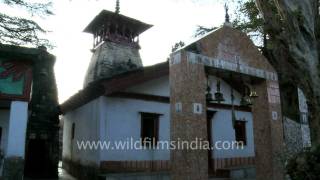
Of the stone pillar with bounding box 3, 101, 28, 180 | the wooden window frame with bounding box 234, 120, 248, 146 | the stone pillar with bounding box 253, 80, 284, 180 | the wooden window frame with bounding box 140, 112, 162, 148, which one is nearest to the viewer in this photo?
the stone pillar with bounding box 253, 80, 284, 180

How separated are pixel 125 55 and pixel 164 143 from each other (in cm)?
821

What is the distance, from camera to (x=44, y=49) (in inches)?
366

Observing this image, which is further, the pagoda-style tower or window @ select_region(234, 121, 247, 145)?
the pagoda-style tower

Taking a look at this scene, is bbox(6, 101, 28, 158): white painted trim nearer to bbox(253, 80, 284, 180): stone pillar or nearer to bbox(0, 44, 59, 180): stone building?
bbox(0, 44, 59, 180): stone building

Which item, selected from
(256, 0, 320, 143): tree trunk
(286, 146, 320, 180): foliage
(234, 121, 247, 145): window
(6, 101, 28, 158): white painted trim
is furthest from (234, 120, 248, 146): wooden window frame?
(6, 101, 28, 158): white painted trim

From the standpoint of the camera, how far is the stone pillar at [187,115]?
20.8ft

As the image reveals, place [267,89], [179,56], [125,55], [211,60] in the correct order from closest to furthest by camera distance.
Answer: [179,56], [211,60], [267,89], [125,55]

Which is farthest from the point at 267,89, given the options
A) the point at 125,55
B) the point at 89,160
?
the point at 125,55

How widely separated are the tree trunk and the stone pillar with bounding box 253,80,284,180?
819 mm

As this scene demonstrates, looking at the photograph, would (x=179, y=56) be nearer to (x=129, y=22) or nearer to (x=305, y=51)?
(x=305, y=51)

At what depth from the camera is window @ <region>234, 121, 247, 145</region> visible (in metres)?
16.0

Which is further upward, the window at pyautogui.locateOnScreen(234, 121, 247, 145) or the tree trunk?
the tree trunk

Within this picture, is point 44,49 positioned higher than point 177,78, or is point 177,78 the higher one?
point 44,49

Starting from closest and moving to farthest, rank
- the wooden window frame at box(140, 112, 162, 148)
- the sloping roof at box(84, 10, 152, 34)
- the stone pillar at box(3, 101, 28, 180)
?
the stone pillar at box(3, 101, 28, 180) → the wooden window frame at box(140, 112, 162, 148) → the sloping roof at box(84, 10, 152, 34)
